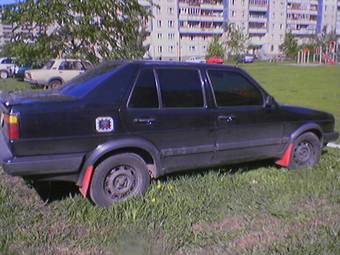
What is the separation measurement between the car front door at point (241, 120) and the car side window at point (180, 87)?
0.22m

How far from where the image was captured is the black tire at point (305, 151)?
21.2 feet

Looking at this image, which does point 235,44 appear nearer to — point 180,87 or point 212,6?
point 212,6

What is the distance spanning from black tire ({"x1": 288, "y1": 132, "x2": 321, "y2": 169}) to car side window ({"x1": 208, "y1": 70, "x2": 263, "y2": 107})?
1017 mm

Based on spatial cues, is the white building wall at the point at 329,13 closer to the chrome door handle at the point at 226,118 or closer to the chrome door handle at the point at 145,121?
the chrome door handle at the point at 226,118

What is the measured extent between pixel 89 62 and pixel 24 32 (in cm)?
173

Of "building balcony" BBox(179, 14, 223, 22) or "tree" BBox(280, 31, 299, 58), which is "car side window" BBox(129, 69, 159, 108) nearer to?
"tree" BBox(280, 31, 299, 58)

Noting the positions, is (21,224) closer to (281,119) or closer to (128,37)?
(281,119)

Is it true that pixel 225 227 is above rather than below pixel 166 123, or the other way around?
below

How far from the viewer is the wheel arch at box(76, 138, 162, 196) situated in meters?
4.68

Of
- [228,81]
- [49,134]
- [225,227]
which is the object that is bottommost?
[225,227]

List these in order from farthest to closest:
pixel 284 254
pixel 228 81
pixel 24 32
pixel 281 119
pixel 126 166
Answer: pixel 24 32, pixel 281 119, pixel 228 81, pixel 126 166, pixel 284 254

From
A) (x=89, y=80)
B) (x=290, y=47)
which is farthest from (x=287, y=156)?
(x=290, y=47)

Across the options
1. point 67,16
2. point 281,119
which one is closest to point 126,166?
point 281,119

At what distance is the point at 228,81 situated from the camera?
18.8 ft
